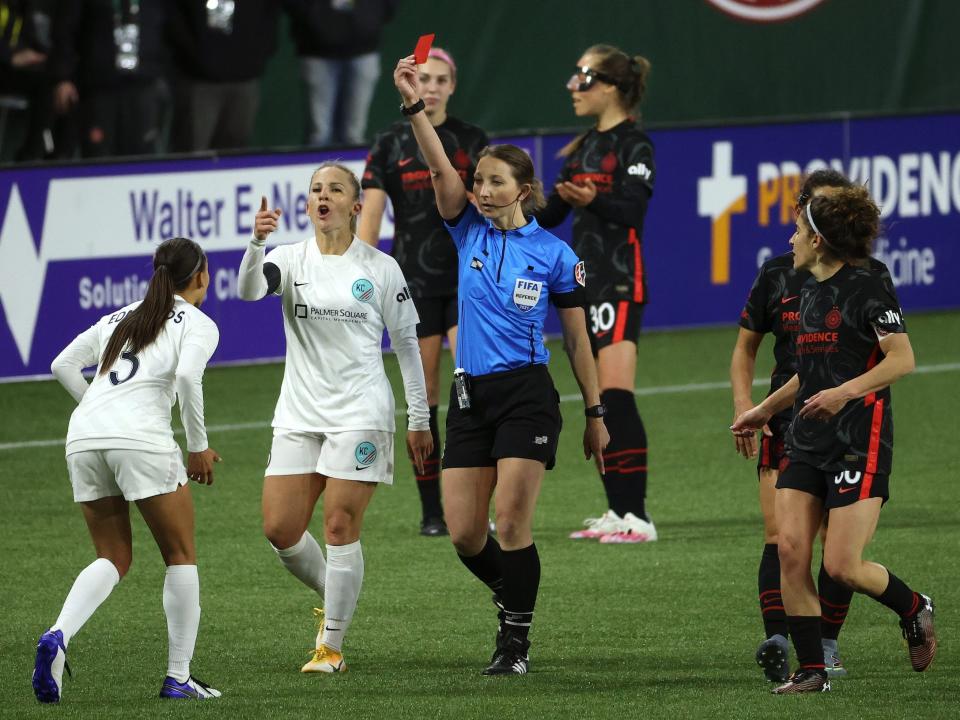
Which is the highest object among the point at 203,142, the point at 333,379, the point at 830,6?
the point at 830,6

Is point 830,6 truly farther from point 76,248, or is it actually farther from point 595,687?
point 595,687

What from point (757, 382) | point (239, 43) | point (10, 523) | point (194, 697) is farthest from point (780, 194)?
point (194, 697)

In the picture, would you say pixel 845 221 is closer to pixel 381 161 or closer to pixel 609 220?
pixel 609 220

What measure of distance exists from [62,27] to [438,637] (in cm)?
806

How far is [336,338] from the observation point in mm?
6902

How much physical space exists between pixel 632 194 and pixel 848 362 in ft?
10.2

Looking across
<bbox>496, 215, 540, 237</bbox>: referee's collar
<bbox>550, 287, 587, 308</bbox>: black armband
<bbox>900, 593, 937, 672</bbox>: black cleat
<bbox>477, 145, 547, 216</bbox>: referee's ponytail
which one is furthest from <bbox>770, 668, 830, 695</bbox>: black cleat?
<bbox>477, 145, 547, 216</bbox>: referee's ponytail

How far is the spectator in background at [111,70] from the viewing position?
14.2 metres

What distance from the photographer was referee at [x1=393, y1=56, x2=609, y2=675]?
6.68 meters

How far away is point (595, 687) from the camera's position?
6.57 meters

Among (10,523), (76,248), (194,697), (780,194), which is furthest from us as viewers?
(780,194)

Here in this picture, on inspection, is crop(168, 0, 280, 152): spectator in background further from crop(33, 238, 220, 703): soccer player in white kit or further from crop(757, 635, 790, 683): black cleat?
crop(757, 635, 790, 683): black cleat

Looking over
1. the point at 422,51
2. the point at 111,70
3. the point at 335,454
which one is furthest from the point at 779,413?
the point at 111,70

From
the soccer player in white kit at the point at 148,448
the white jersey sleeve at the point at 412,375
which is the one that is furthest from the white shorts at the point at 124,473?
the white jersey sleeve at the point at 412,375
